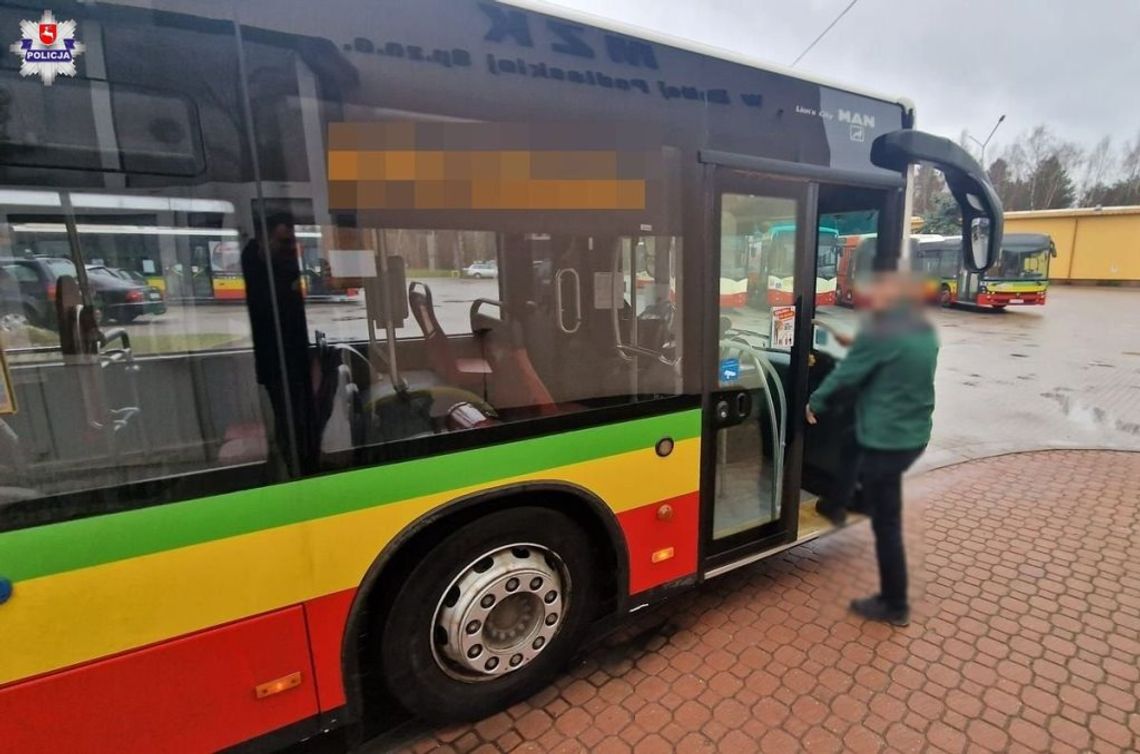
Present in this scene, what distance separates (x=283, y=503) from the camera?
6.23ft

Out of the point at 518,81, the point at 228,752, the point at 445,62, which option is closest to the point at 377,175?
the point at 445,62

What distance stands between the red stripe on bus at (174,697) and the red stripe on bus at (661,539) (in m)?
1.44

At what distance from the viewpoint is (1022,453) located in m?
5.73

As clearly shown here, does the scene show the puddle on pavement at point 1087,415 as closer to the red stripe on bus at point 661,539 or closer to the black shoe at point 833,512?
the red stripe on bus at point 661,539

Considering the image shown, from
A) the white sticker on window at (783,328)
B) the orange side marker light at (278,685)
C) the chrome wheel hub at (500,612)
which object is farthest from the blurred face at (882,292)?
the orange side marker light at (278,685)

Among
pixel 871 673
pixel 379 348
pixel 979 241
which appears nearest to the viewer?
pixel 979 241

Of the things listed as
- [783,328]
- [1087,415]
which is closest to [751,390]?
[783,328]

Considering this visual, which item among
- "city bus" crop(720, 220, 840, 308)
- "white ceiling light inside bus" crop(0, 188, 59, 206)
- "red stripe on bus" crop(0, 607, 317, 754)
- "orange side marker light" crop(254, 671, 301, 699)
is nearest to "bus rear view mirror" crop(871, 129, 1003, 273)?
"city bus" crop(720, 220, 840, 308)

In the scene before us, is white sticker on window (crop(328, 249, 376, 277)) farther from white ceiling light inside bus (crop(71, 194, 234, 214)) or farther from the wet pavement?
the wet pavement

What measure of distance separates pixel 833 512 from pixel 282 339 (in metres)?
1.73

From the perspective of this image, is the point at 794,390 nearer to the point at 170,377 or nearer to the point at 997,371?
the point at 170,377

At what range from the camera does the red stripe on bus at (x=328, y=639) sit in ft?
6.73

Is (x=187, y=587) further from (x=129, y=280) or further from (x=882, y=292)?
(x=882, y=292)

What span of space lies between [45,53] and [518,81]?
1348 millimetres
